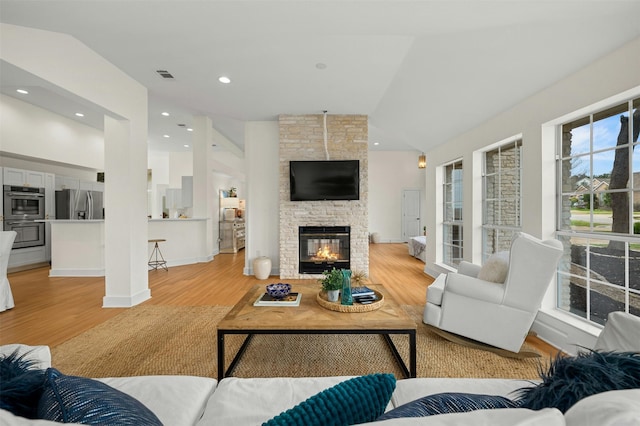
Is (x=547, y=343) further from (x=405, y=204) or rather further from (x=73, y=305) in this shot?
(x=405, y=204)

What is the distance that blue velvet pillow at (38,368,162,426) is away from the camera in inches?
23.2

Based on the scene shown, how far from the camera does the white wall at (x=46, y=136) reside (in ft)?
16.8

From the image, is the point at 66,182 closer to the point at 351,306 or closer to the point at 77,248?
the point at 77,248

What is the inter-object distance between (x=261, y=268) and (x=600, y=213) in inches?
167

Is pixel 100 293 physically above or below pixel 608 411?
below

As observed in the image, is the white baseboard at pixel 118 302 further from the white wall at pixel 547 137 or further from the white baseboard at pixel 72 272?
the white wall at pixel 547 137

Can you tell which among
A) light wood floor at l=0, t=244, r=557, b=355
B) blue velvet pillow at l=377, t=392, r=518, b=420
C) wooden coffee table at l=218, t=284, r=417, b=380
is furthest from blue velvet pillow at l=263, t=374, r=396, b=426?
light wood floor at l=0, t=244, r=557, b=355

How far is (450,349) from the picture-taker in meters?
2.37

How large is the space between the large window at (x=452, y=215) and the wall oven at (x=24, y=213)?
8.08 metres

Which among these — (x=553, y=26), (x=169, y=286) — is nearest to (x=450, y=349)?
(x=553, y=26)

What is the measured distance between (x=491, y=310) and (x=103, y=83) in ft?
15.0

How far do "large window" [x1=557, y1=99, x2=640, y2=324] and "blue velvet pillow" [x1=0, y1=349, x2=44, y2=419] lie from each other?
11.0 feet

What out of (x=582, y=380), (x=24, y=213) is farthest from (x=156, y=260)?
(x=582, y=380)

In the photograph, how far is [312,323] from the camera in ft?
6.09
